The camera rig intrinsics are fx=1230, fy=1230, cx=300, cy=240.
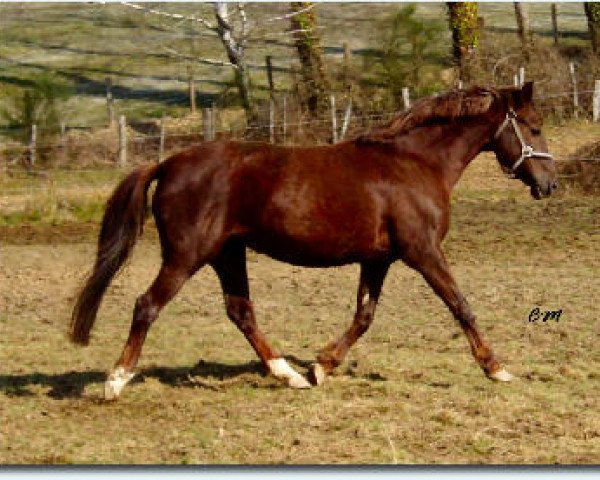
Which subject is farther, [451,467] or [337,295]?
[337,295]

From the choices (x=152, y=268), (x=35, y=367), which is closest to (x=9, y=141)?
(x=152, y=268)

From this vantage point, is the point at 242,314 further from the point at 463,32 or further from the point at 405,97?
the point at 405,97

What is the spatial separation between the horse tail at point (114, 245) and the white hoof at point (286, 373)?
3.70 ft

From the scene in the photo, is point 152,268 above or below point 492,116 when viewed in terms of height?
below

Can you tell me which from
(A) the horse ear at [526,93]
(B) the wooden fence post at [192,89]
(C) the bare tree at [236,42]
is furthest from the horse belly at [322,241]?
(B) the wooden fence post at [192,89]

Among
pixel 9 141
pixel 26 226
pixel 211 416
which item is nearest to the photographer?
pixel 211 416

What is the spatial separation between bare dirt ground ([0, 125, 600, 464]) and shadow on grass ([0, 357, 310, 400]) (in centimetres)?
2

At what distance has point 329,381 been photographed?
762 cm

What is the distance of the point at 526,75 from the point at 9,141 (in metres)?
8.12

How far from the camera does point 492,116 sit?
776cm

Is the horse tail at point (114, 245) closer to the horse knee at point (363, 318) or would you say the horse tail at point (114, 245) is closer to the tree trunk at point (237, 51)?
the horse knee at point (363, 318)

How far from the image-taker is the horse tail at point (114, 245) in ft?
24.5

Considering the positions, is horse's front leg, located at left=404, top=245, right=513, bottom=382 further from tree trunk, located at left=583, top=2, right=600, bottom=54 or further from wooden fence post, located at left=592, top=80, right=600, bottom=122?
wooden fence post, located at left=592, top=80, right=600, bottom=122

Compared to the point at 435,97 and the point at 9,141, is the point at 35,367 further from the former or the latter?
the point at 9,141
